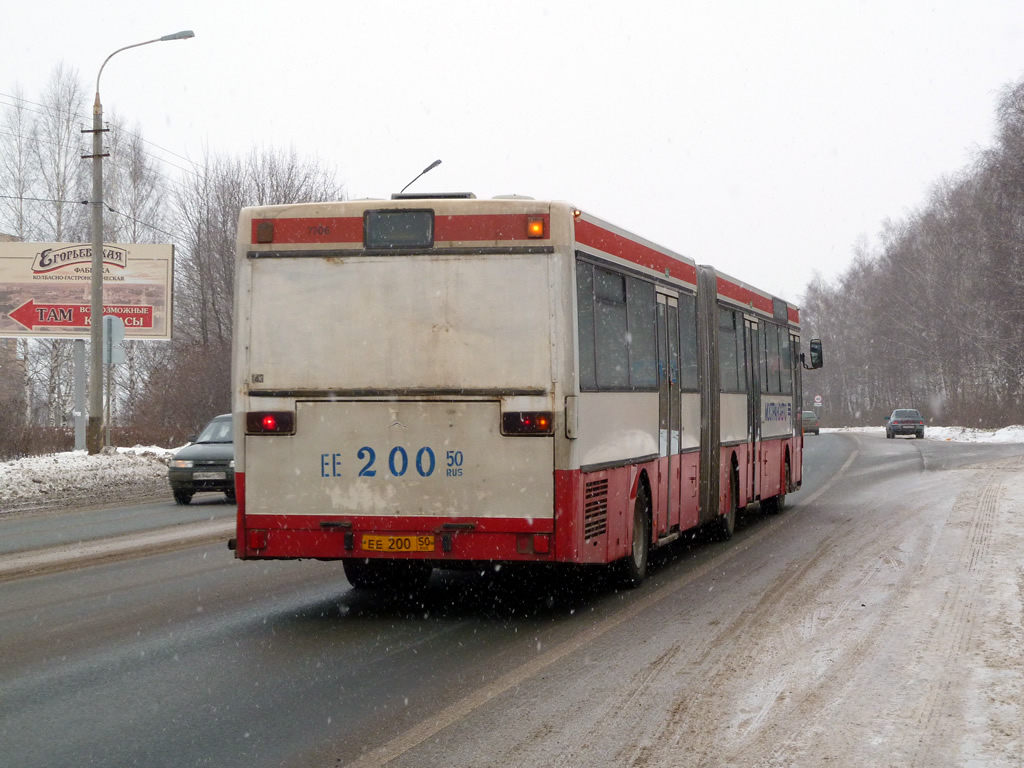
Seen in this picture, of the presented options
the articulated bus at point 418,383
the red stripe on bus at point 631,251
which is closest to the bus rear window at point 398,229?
the articulated bus at point 418,383

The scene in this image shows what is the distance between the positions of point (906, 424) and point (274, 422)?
58.4 metres

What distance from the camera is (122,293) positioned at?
130ft

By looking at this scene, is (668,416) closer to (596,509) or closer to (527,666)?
(596,509)

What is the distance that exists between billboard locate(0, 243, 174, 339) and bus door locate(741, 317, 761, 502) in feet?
82.8

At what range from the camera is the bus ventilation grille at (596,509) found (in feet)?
32.0

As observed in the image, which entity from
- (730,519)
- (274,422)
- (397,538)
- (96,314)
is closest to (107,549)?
(274,422)

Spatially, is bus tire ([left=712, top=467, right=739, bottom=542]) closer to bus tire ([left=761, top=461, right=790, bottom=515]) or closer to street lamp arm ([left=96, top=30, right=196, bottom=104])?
bus tire ([left=761, top=461, right=790, bottom=515])

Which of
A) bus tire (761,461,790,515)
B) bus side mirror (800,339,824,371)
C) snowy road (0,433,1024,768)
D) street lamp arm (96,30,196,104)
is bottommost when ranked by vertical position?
snowy road (0,433,1024,768)

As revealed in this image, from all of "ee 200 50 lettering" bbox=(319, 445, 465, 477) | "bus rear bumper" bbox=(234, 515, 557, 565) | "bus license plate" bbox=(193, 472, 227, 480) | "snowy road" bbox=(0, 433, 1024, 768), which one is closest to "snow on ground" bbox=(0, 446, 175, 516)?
"bus license plate" bbox=(193, 472, 227, 480)

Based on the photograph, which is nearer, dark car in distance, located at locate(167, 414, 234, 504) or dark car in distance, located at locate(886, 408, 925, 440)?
dark car in distance, located at locate(167, 414, 234, 504)

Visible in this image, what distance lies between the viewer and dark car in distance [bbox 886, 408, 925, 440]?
2517 inches

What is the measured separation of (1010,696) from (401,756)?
323cm

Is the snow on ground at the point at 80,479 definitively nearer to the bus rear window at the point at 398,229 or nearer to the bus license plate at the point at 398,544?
the bus license plate at the point at 398,544

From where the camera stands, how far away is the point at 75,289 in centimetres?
3888
